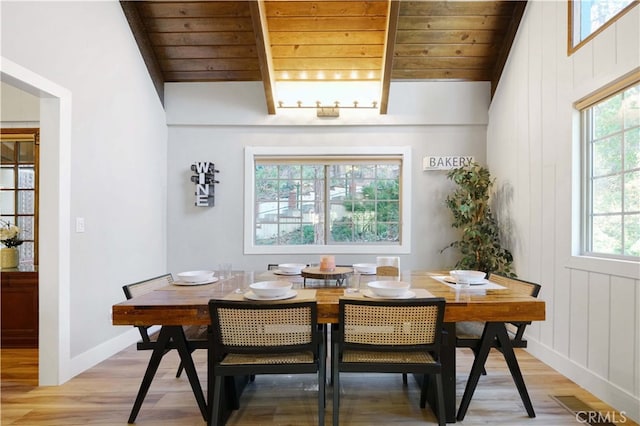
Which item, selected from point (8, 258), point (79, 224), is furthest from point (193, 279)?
point (8, 258)

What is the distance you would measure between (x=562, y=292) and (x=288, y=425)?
7.23 ft

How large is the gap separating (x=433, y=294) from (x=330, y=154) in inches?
96.0

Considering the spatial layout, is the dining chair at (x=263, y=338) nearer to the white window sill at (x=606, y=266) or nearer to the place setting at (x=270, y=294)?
the place setting at (x=270, y=294)

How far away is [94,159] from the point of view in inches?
116

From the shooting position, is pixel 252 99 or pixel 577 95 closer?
pixel 577 95

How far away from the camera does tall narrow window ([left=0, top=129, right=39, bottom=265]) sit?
345 cm

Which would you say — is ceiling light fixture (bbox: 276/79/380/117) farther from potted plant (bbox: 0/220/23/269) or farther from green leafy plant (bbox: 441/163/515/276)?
potted plant (bbox: 0/220/23/269)

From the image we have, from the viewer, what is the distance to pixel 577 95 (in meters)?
2.56

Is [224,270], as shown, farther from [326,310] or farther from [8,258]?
[8,258]

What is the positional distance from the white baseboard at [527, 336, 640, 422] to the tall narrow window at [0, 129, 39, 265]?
458 cm

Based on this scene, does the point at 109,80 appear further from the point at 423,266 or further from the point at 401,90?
the point at 423,266

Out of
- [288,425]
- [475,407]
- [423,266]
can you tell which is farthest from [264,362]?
[423,266]

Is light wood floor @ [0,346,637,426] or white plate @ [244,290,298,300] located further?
light wood floor @ [0,346,637,426]

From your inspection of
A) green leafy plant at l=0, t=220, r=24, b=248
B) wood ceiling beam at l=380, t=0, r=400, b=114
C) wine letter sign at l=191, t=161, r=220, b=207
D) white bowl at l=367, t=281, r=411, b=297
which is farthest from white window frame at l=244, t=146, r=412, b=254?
white bowl at l=367, t=281, r=411, b=297
